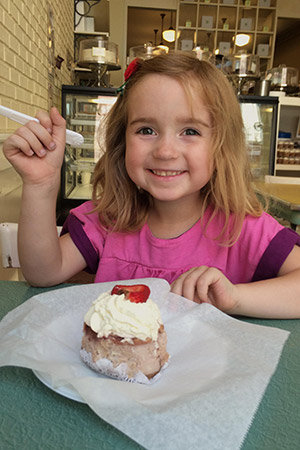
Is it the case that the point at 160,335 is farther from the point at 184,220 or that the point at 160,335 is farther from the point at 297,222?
the point at 297,222

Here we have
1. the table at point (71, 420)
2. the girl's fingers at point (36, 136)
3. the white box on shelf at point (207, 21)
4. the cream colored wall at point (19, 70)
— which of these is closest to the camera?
the table at point (71, 420)

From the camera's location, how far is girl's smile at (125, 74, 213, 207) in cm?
96

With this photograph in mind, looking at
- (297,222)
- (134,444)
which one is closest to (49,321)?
(134,444)

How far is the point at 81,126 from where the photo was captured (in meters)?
3.92

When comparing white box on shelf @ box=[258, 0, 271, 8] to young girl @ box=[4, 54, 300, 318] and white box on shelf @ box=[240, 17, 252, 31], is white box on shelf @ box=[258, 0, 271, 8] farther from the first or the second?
young girl @ box=[4, 54, 300, 318]

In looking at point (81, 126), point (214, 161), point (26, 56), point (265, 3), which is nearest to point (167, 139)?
point (214, 161)

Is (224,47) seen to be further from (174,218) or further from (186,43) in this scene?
(174,218)

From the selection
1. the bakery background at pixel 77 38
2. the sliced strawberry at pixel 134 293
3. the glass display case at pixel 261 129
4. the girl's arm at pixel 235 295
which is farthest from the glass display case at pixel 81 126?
the sliced strawberry at pixel 134 293

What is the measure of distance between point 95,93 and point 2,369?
3269 mm

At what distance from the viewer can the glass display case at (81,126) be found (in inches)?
138

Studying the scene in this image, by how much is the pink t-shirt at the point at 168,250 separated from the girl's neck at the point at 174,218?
0.07 ft

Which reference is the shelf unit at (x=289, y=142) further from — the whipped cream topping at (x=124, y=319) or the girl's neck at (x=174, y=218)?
the whipped cream topping at (x=124, y=319)

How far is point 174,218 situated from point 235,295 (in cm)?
43

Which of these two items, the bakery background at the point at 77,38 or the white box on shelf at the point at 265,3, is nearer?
the bakery background at the point at 77,38
